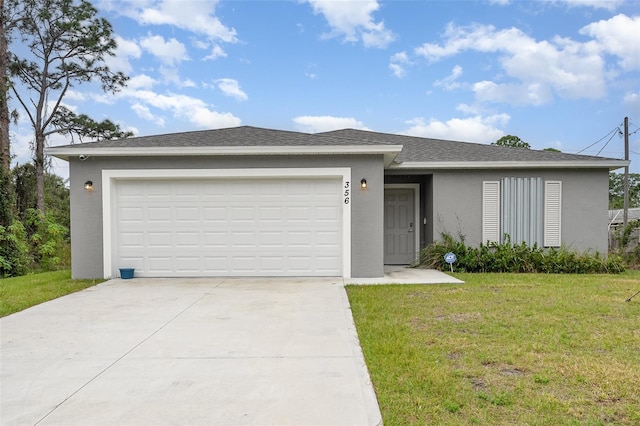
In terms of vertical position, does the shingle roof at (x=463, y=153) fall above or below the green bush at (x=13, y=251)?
above

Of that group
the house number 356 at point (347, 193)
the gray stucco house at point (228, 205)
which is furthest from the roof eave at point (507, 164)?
the house number 356 at point (347, 193)

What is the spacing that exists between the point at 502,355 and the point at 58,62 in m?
20.6

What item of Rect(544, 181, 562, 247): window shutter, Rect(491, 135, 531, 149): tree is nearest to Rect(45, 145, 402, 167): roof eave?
Rect(544, 181, 562, 247): window shutter

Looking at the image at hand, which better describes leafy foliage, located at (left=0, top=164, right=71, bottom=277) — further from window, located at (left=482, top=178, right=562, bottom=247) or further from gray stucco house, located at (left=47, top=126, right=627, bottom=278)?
window, located at (left=482, top=178, right=562, bottom=247)

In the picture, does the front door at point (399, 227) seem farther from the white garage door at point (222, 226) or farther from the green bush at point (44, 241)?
the green bush at point (44, 241)

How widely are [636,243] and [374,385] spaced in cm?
1131

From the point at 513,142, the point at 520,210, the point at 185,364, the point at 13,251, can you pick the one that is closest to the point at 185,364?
the point at 185,364

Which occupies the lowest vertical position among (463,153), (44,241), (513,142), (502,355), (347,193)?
(502,355)

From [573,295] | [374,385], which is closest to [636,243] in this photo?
[573,295]

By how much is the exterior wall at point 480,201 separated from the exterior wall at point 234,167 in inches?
95.8

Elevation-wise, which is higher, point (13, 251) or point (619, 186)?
point (619, 186)

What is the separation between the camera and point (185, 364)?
361cm

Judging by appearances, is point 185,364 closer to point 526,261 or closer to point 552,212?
point 526,261

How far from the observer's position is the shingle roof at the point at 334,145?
8.16 metres
